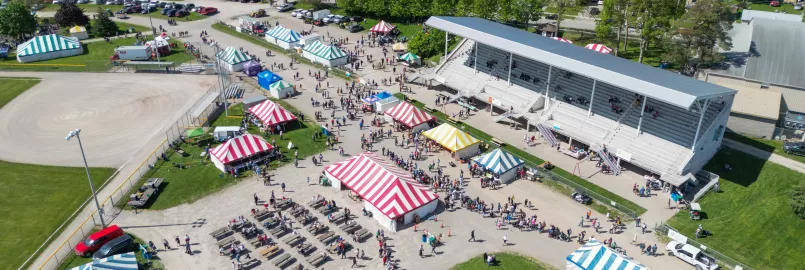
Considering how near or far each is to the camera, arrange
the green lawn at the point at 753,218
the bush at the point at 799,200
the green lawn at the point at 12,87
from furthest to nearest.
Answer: the green lawn at the point at 12,87
the bush at the point at 799,200
the green lawn at the point at 753,218

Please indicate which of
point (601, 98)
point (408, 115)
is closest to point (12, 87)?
point (408, 115)

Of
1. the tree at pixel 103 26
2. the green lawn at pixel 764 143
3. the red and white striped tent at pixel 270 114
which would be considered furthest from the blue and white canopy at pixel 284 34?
the green lawn at pixel 764 143

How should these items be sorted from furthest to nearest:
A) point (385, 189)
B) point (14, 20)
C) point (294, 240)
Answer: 1. point (14, 20)
2. point (385, 189)
3. point (294, 240)

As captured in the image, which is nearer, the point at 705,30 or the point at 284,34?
the point at 705,30

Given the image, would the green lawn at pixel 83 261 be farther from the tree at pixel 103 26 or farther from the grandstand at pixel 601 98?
the tree at pixel 103 26

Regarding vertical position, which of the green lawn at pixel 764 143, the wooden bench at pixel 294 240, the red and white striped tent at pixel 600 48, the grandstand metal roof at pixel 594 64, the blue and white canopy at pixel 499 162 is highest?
the grandstand metal roof at pixel 594 64

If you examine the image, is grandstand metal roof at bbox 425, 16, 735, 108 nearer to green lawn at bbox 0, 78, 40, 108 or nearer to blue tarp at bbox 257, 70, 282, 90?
blue tarp at bbox 257, 70, 282, 90

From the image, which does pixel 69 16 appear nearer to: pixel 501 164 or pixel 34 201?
pixel 34 201
